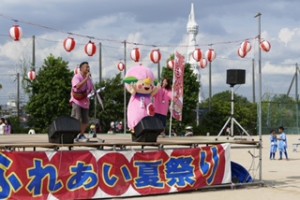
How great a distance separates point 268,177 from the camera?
12180 mm

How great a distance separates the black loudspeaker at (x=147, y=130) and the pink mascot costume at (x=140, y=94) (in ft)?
3.12

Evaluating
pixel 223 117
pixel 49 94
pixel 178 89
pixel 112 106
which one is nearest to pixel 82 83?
pixel 178 89

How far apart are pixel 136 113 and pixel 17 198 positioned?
142 inches

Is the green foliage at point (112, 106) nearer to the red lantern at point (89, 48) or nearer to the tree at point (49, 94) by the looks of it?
the tree at point (49, 94)

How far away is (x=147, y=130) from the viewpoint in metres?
9.48

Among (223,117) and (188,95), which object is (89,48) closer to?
(188,95)

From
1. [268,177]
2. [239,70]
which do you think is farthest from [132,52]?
[268,177]

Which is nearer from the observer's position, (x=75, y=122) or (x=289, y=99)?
(x=75, y=122)

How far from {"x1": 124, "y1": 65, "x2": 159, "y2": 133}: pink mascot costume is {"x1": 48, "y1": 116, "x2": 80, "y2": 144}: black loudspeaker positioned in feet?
7.00

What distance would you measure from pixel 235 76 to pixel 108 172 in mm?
8740

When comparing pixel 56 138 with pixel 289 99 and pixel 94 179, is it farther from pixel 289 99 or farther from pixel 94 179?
pixel 289 99

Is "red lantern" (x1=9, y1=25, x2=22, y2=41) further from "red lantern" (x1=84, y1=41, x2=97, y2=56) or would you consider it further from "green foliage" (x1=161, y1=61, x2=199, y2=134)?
"green foliage" (x1=161, y1=61, x2=199, y2=134)

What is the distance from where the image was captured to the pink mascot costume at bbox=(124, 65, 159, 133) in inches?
423

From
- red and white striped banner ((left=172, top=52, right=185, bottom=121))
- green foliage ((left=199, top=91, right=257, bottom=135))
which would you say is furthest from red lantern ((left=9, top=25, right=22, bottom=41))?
green foliage ((left=199, top=91, right=257, bottom=135))
